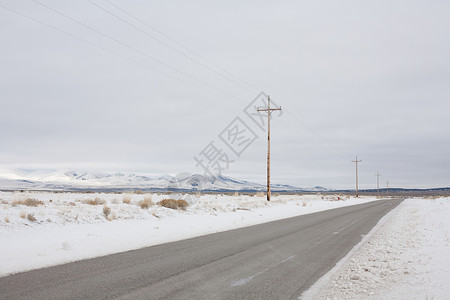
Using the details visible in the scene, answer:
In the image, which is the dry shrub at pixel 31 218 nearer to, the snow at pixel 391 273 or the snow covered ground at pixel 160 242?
the snow covered ground at pixel 160 242

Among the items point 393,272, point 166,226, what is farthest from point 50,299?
point 166,226

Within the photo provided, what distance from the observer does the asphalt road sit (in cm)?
617

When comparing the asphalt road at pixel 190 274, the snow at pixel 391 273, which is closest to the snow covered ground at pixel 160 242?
the snow at pixel 391 273

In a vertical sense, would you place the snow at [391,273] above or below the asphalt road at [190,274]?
above

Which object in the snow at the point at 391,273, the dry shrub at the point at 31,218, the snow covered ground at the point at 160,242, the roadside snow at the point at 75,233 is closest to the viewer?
the snow at the point at 391,273

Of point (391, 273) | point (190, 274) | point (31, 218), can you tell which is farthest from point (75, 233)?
point (391, 273)

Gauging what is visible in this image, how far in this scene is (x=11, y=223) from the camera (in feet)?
43.2

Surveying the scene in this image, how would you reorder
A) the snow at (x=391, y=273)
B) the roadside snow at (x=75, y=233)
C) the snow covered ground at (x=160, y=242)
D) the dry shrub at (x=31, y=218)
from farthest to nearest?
the dry shrub at (x=31, y=218), the roadside snow at (x=75, y=233), the snow covered ground at (x=160, y=242), the snow at (x=391, y=273)

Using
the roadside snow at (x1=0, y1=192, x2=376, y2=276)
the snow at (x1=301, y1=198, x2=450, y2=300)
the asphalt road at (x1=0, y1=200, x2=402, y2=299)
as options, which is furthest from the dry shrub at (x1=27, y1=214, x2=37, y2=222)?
the snow at (x1=301, y1=198, x2=450, y2=300)

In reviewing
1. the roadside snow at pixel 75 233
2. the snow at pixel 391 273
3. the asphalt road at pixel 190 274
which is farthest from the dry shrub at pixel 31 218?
the snow at pixel 391 273

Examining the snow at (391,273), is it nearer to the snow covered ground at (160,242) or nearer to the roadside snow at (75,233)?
the snow covered ground at (160,242)

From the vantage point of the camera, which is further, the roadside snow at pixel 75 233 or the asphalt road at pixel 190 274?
the roadside snow at pixel 75 233

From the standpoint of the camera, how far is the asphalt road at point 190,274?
20.2ft

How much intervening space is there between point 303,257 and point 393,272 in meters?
2.47
